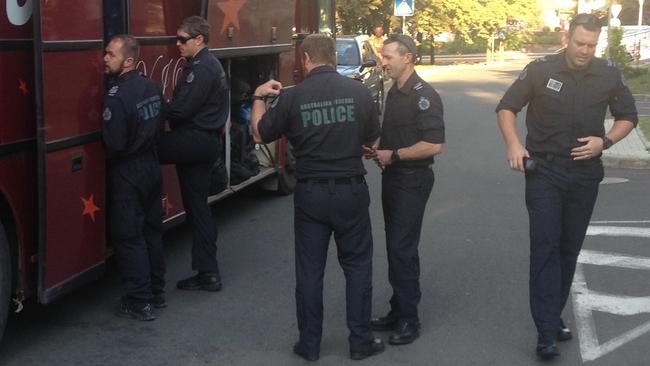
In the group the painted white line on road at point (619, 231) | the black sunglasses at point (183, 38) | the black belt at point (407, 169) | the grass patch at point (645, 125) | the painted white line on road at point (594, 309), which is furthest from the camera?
the grass patch at point (645, 125)

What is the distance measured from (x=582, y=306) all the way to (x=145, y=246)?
9.61ft

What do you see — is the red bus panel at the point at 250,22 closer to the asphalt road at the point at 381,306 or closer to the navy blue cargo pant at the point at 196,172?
the navy blue cargo pant at the point at 196,172

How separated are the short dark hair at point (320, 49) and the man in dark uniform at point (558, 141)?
1.06 metres

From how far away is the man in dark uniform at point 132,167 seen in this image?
574 centimetres

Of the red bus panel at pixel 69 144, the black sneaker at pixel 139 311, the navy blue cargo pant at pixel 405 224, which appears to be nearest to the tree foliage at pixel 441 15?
the black sneaker at pixel 139 311

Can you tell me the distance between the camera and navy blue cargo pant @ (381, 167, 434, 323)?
555 centimetres

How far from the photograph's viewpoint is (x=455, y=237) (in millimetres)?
8656

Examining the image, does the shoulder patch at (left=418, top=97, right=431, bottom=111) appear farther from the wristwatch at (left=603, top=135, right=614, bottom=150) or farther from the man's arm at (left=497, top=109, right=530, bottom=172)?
the wristwatch at (left=603, top=135, right=614, bottom=150)

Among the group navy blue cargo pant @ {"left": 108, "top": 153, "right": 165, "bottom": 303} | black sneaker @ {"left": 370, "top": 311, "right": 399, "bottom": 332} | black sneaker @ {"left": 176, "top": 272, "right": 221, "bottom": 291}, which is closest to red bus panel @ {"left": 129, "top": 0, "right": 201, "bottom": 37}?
navy blue cargo pant @ {"left": 108, "top": 153, "right": 165, "bottom": 303}

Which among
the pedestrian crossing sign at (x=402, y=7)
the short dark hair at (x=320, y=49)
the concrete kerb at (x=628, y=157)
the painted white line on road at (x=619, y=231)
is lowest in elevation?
the painted white line on road at (x=619, y=231)

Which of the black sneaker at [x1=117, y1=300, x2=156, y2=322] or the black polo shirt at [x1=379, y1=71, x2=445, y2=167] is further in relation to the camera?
the black sneaker at [x1=117, y1=300, x2=156, y2=322]

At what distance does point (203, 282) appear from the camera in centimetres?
688

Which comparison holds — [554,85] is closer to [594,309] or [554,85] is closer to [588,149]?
[588,149]

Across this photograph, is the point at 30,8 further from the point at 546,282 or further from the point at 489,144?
Answer: the point at 489,144
